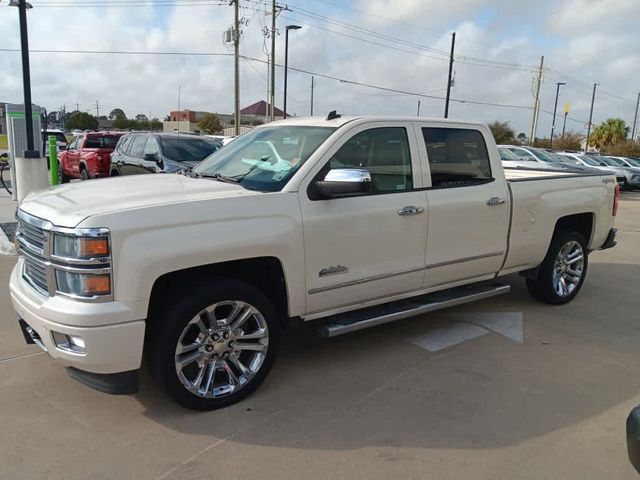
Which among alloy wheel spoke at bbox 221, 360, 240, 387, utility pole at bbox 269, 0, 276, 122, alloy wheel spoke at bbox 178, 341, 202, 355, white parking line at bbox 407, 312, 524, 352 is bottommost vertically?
white parking line at bbox 407, 312, 524, 352

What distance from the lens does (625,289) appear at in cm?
691

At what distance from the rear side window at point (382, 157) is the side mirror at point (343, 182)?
0.34 meters

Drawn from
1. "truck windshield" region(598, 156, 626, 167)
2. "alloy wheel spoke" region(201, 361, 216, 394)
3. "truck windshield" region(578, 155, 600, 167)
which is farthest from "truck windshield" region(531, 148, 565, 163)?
"alloy wheel spoke" region(201, 361, 216, 394)

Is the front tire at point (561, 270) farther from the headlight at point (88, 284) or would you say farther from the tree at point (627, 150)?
the tree at point (627, 150)

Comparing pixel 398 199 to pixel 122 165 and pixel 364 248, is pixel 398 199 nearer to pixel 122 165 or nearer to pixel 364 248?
pixel 364 248

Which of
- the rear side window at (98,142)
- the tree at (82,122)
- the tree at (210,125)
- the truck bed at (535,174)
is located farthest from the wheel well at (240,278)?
the tree at (82,122)

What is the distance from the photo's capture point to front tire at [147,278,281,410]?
3314 millimetres

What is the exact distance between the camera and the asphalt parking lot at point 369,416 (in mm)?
3020

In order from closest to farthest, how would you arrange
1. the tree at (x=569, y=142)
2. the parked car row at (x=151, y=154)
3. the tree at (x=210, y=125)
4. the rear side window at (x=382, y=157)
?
the rear side window at (x=382, y=157), the parked car row at (x=151, y=154), the tree at (x=569, y=142), the tree at (x=210, y=125)

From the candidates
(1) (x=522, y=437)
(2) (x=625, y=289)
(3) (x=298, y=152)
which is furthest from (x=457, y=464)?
(2) (x=625, y=289)

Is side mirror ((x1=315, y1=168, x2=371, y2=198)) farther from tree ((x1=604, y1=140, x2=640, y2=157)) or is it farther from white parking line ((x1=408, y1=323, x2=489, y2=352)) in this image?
tree ((x1=604, y1=140, x2=640, y2=157))

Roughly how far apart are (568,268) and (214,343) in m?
4.28

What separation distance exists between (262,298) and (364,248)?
2.95ft

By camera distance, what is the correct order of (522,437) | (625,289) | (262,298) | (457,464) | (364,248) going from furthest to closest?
(625,289) < (364,248) < (262,298) < (522,437) < (457,464)
